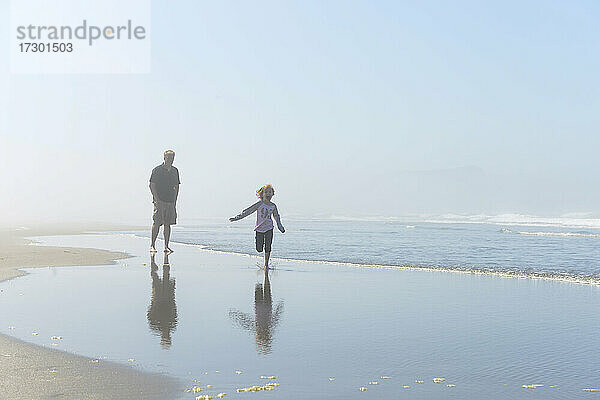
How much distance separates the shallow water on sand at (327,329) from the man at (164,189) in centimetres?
371

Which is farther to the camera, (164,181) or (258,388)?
(164,181)

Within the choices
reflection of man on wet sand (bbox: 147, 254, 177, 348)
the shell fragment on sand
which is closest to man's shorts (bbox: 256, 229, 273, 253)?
reflection of man on wet sand (bbox: 147, 254, 177, 348)

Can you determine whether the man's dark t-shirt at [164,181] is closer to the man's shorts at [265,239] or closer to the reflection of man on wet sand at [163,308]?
the man's shorts at [265,239]

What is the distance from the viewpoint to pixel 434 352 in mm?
4504

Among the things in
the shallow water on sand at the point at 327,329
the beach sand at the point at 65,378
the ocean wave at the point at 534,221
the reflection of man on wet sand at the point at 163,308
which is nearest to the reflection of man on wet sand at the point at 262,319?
the shallow water on sand at the point at 327,329

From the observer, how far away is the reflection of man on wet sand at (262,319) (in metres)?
4.83

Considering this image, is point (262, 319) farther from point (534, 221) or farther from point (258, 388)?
point (534, 221)

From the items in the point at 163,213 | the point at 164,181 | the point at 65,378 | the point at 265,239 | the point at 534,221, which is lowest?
the point at 534,221

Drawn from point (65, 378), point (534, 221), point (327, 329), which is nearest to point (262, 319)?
point (327, 329)

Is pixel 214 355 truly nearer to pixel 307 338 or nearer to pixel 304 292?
pixel 307 338

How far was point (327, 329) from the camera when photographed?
5.31m

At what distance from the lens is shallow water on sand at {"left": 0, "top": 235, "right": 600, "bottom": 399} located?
3789 millimetres

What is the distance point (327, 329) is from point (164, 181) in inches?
319

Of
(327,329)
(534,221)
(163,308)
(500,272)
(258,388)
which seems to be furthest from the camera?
(534,221)
